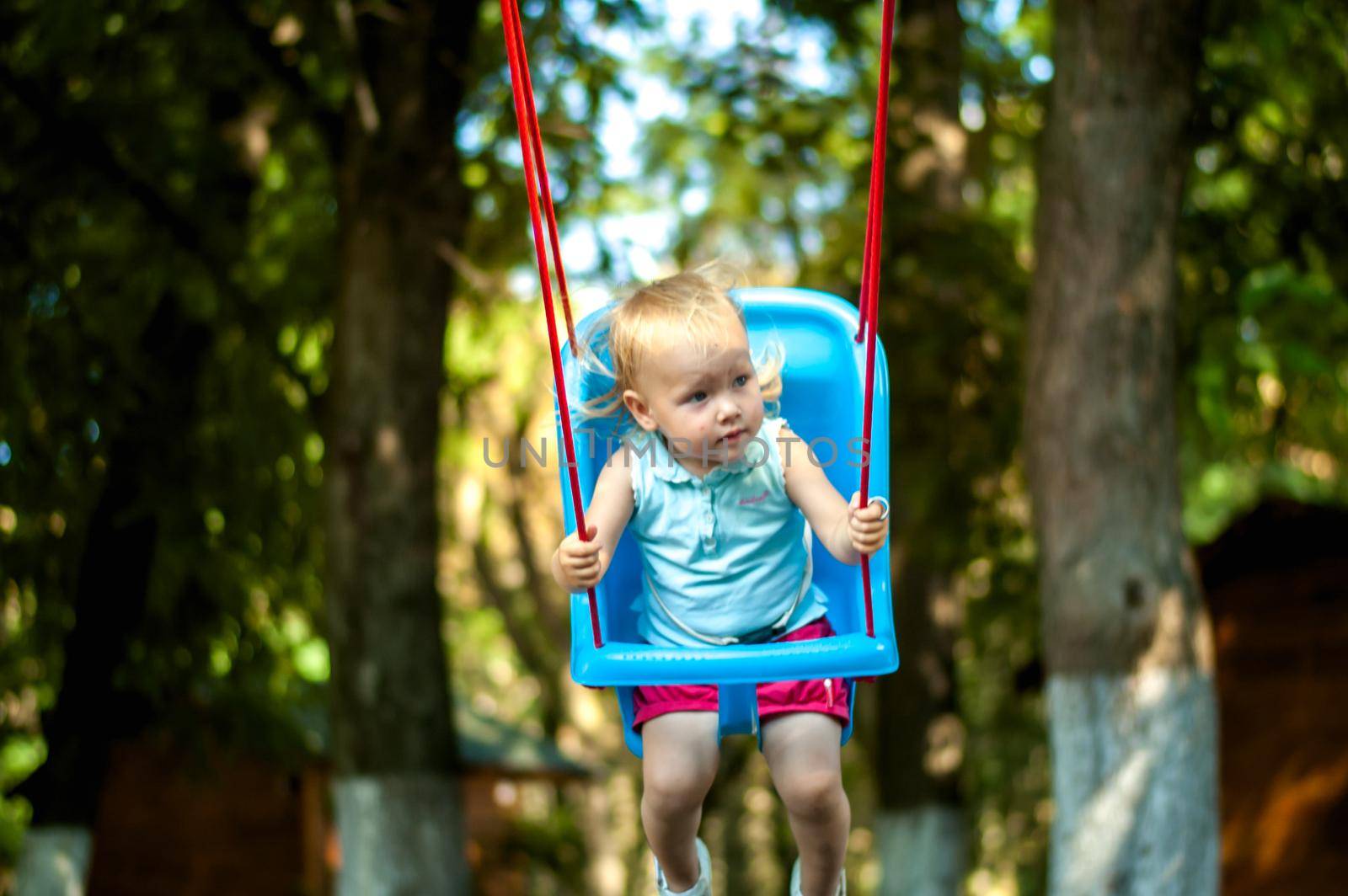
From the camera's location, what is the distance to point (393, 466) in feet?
22.5

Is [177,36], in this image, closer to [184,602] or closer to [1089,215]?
[184,602]

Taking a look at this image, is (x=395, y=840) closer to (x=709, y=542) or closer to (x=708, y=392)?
(x=709, y=542)

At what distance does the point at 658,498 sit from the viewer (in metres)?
2.90

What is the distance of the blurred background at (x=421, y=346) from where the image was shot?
275 inches

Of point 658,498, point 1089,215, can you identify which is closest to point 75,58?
point 1089,215

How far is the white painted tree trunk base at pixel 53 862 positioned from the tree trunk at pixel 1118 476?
521 centimetres

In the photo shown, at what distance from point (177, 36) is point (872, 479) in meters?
6.23

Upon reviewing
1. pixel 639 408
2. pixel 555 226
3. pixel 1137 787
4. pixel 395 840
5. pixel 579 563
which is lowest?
pixel 395 840

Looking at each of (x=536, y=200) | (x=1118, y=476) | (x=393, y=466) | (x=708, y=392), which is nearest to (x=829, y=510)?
(x=708, y=392)

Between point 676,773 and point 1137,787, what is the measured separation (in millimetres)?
3558

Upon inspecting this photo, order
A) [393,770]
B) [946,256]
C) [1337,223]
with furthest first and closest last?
[946,256] → [1337,223] → [393,770]

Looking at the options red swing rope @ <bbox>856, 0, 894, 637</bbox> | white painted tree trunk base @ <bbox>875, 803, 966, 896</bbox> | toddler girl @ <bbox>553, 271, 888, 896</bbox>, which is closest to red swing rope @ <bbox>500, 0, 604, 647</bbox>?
toddler girl @ <bbox>553, 271, 888, 896</bbox>

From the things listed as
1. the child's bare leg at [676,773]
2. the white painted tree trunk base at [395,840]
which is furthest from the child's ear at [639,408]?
the white painted tree trunk base at [395,840]

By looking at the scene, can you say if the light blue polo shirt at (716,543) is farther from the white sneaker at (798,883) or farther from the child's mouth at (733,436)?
the white sneaker at (798,883)
